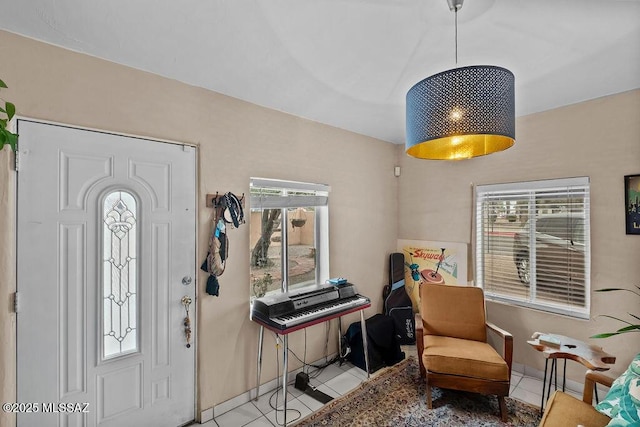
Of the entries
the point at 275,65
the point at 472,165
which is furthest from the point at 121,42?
the point at 472,165

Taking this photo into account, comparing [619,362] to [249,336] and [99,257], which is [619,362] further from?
[99,257]

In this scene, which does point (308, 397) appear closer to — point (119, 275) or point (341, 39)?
point (119, 275)

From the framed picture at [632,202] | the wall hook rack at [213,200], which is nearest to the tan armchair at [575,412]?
the framed picture at [632,202]

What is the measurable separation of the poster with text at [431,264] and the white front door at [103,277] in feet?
8.48

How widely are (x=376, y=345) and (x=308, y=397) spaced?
88cm

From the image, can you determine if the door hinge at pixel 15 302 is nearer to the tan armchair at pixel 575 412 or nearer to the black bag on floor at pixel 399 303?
the tan armchair at pixel 575 412

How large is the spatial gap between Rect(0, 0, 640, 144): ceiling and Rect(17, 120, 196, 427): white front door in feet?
1.89

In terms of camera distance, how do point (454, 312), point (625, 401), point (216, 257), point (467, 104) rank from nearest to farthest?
point (467, 104), point (625, 401), point (216, 257), point (454, 312)

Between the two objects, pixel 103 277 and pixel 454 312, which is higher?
pixel 103 277

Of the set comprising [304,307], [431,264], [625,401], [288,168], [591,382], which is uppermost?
[288,168]

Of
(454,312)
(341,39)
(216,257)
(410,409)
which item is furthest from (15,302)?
(454,312)

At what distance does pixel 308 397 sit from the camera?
249 centimetres

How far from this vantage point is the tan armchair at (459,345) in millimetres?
2166

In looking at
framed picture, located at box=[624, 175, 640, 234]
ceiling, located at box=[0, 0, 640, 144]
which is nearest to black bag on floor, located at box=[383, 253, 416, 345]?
framed picture, located at box=[624, 175, 640, 234]
